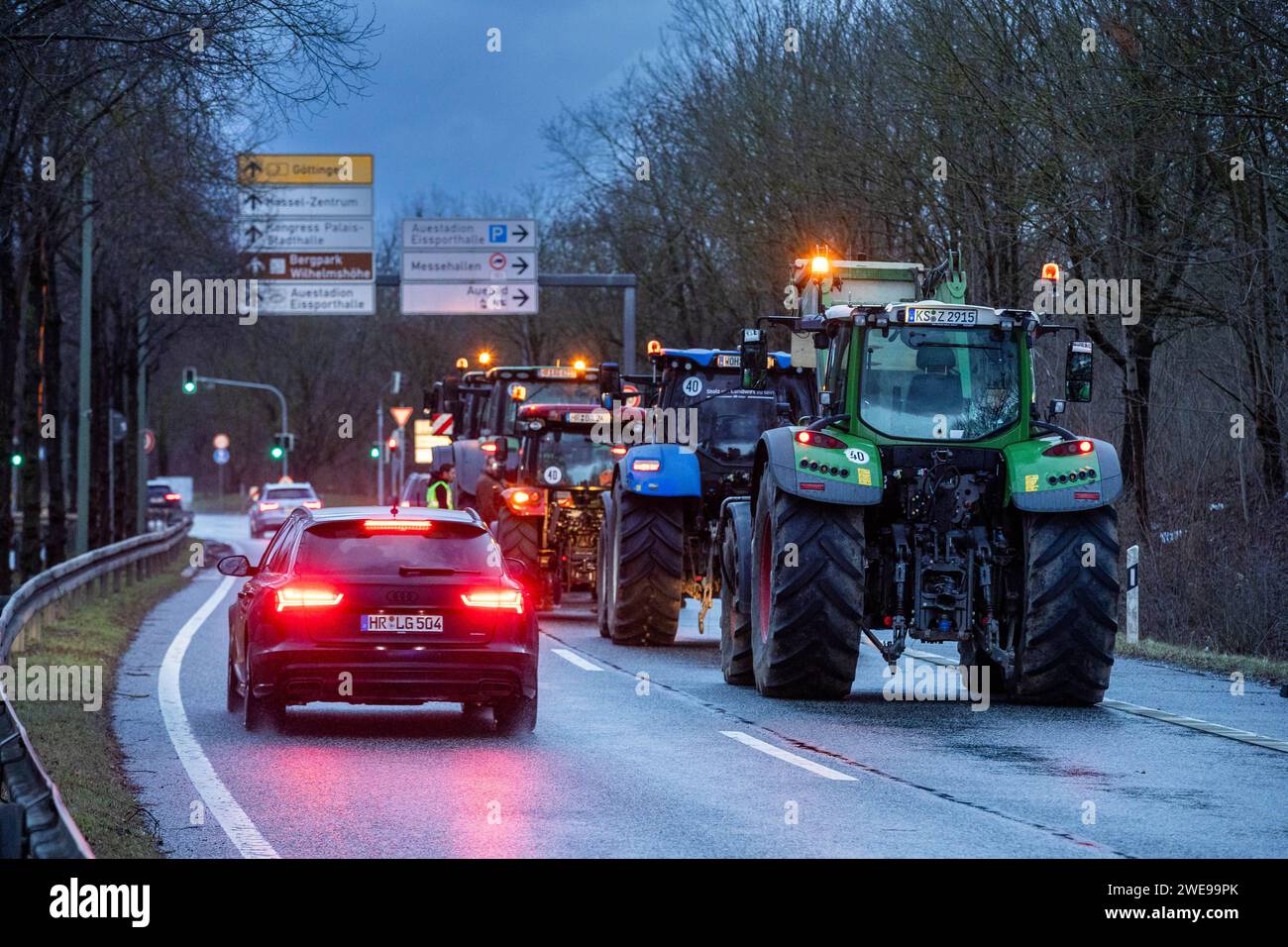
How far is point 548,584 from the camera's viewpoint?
2867 cm

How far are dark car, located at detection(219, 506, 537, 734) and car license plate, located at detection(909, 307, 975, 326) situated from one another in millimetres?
3685

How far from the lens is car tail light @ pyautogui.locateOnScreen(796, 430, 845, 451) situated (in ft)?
52.1

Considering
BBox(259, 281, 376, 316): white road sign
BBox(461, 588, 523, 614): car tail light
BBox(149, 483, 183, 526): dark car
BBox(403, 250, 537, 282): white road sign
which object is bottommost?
BBox(149, 483, 183, 526): dark car

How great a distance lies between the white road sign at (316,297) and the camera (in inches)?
1816

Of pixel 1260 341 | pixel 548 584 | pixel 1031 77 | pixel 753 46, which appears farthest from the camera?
pixel 753 46

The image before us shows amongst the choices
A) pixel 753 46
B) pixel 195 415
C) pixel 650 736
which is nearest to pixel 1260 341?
pixel 650 736

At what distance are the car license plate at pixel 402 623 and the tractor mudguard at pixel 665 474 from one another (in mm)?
7362

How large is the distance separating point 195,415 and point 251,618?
98.3 meters

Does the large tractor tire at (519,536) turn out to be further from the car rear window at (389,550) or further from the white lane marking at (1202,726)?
the car rear window at (389,550)

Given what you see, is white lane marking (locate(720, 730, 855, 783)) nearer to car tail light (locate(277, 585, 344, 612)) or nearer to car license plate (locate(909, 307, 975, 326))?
car tail light (locate(277, 585, 344, 612))

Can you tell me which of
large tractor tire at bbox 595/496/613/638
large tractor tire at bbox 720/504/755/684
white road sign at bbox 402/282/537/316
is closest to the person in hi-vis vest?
white road sign at bbox 402/282/537/316

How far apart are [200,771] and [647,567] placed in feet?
32.5
